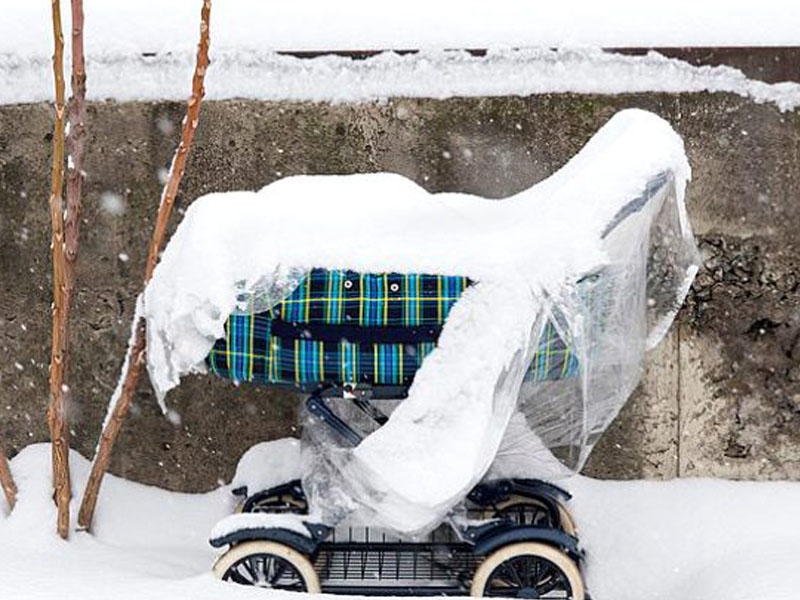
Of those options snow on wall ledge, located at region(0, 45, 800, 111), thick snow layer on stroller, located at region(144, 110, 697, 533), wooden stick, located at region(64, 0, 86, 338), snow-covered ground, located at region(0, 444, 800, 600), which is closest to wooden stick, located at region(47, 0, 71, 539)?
wooden stick, located at region(64, 0, 86, 338)

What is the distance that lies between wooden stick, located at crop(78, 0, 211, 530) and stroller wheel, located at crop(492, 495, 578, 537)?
1215mm

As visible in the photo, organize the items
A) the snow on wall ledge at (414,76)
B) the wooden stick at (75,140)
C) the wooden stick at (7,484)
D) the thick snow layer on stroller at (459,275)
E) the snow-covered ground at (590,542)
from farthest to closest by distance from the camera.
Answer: the snow on wall ledge at (414,76) → the wooden stick at (7,484) → the wooden stick at (75,140) → the snow-covered ground at (590,542) → the thick snow layer on stroller at (459,275)

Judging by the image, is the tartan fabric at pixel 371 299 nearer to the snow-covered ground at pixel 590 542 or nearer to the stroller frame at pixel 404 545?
the stroller frame at pixel 404 545

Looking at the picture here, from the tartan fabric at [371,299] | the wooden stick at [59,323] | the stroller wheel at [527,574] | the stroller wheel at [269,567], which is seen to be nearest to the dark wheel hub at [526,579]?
the stroller wheel at [527,574]

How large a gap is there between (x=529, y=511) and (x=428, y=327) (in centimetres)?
104

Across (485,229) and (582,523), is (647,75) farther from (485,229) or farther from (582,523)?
(582,523)

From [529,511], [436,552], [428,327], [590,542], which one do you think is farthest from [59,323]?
[590,542]

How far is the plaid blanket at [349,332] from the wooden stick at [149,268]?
481 millimetres

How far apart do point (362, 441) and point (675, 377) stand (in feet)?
4.46

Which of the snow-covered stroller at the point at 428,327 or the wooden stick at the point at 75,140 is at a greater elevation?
the wooden stick at the point at 75,140

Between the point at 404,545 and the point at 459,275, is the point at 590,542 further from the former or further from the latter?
the point at 459,275

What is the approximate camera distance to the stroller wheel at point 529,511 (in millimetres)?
3684

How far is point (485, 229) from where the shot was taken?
10.4 feet

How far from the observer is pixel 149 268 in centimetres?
344
